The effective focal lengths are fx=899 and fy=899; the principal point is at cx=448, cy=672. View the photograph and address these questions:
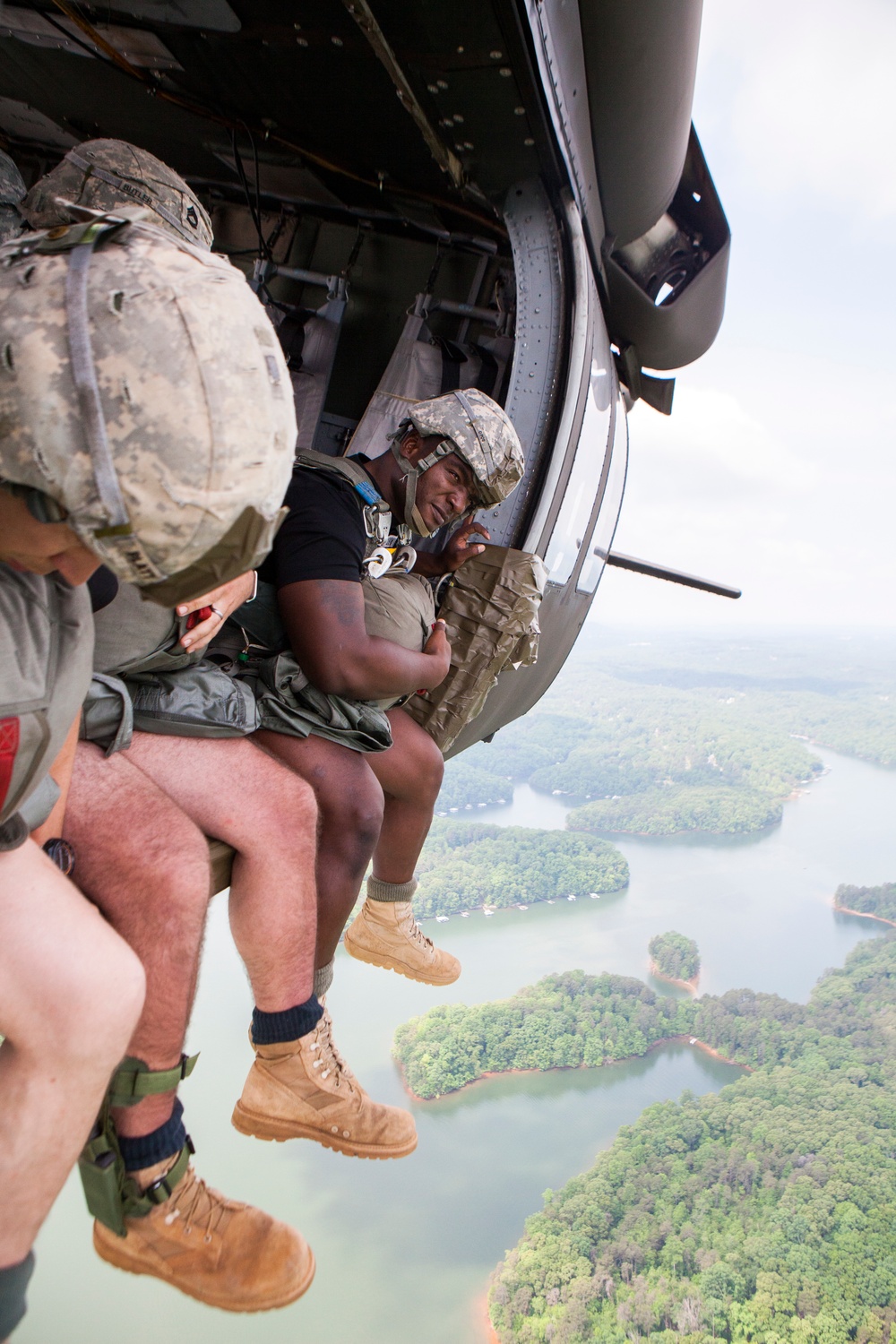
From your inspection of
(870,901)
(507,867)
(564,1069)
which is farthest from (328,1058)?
(870,901)

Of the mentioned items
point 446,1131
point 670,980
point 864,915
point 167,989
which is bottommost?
point 446,1131

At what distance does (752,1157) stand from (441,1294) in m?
9.59

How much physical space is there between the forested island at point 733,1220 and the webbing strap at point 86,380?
23.8 meters

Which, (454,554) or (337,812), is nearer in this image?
(337,812)

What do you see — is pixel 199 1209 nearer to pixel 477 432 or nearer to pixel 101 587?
pixel 101 587

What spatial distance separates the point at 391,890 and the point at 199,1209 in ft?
4.11

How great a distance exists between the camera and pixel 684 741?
56281 mm

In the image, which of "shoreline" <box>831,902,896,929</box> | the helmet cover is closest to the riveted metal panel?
the helmet cover

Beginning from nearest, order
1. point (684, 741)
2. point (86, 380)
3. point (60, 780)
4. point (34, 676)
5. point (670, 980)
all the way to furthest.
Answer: point (86, 380) → point (34, 676) → point (60, 780) → point (670, 980) → point (684, 741)

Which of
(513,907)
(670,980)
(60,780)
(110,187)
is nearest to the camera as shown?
(60,780)

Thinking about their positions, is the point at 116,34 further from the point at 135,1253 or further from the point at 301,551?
the point at 135,1253

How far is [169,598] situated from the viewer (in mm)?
896

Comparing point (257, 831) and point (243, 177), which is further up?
point (243, 177)

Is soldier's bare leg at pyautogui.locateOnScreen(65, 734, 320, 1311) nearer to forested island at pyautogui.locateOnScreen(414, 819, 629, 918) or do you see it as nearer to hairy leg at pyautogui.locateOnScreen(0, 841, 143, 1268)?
hairy leg at pyautogui.locateOnScreen(0, 841, 143, 1268)
